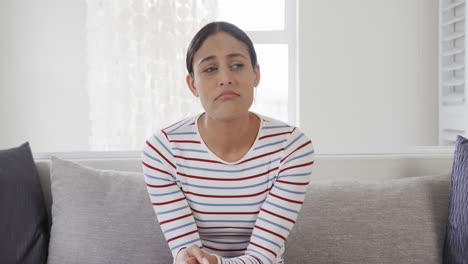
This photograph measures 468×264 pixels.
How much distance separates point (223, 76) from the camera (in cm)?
105

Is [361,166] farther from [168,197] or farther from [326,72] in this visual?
[326,72]

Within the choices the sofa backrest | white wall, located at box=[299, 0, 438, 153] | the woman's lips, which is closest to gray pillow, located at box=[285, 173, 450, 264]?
the sofa backrest

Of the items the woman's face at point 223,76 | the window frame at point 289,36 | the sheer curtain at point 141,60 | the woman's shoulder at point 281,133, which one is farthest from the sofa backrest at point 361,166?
the window frame at point 289,36

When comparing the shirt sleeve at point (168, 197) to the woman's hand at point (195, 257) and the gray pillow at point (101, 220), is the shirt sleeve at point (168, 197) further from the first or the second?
the gray pillow at point (101, 220)

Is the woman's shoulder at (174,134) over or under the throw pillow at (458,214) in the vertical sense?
over

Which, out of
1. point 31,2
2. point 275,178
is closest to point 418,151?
point 275,178

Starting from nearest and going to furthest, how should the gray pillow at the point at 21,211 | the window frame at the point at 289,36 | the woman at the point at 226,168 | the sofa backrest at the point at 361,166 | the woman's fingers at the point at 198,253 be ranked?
the woman's fingers at the point at 198,253 < the woman at the point at 226,168 < the gray pillow at the point at 21,211 < the sofa backrest at the point at 361,166 < the window frame at the point at 289,36

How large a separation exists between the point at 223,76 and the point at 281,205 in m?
0.29

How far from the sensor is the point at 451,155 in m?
1.59

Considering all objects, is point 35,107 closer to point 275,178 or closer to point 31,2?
point 31,2

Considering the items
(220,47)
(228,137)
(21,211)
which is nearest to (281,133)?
(228,137)

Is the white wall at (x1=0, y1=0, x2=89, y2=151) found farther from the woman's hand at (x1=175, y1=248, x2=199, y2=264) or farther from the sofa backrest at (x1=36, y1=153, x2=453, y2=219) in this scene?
the woman's hand at (x1=175, y1=248, x2=199, y2=264)

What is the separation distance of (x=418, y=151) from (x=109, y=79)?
241 cm

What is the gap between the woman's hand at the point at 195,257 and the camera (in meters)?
0.97
